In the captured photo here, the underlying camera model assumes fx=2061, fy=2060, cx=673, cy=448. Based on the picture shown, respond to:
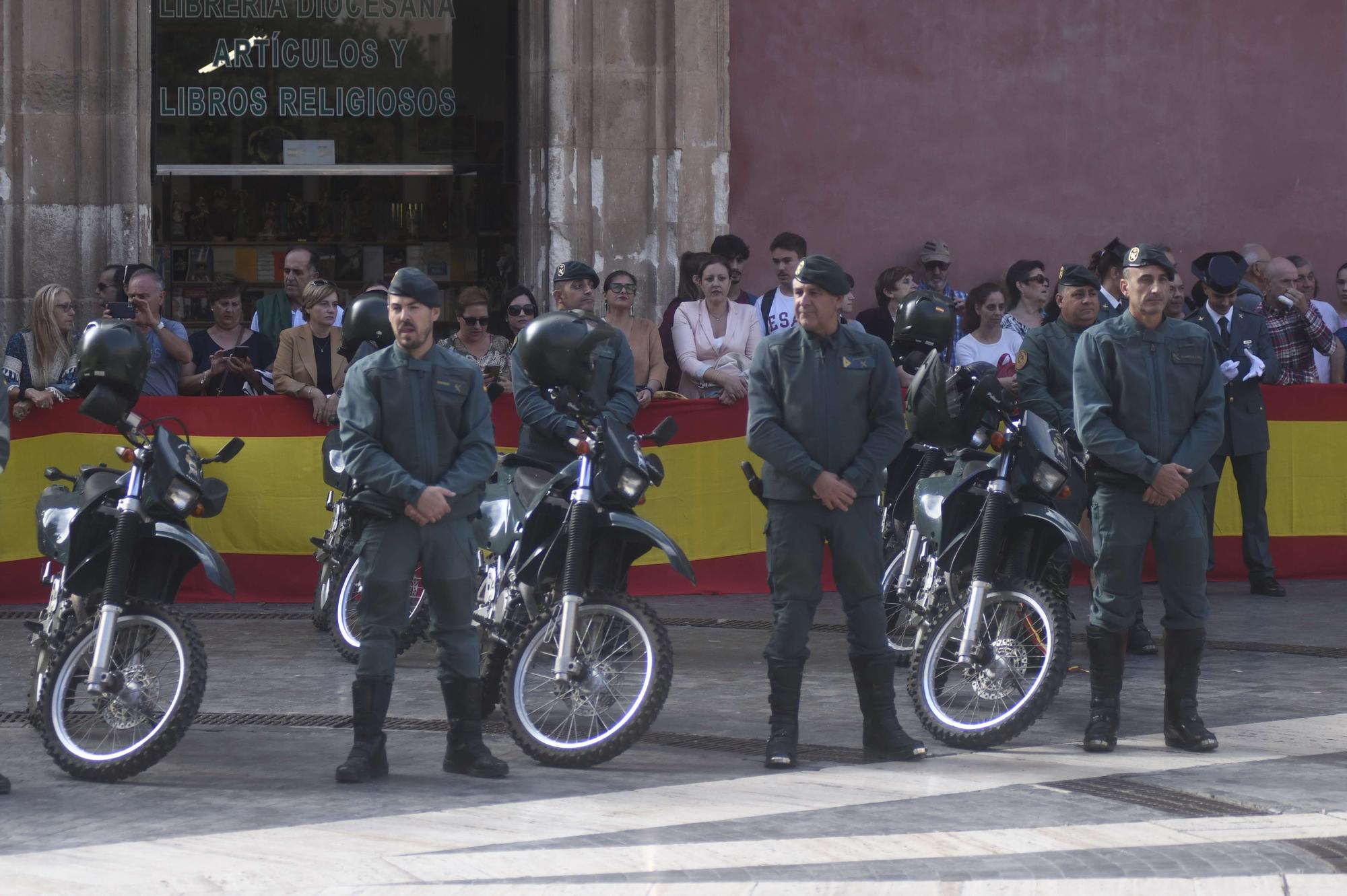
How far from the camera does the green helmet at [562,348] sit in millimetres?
8266

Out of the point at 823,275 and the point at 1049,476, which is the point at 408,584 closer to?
the point at 823,275

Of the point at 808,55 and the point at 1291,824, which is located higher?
the point at 808,55

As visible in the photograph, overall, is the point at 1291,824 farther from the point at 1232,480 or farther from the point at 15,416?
the point at 15,416

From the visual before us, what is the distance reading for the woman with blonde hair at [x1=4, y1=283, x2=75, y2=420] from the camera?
11391 millimetres

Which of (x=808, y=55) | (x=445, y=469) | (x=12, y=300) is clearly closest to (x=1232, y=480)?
(x=808, y=55)

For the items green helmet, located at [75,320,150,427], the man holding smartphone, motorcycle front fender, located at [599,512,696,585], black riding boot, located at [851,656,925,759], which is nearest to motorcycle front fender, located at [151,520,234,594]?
green helmet, located at [75,320,150,427]

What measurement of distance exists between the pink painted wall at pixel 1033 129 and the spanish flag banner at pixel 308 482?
2.74m

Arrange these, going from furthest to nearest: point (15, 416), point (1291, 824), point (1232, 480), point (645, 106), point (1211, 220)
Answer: point (1211, 220) → point (645, 106) → point (1232, 480) → point (15, 416) → point (1291, 824)

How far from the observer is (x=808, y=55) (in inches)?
575

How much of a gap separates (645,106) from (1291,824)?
859 centimetres

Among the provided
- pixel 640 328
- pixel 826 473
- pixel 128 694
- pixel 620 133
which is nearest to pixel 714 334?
pixel 640 328

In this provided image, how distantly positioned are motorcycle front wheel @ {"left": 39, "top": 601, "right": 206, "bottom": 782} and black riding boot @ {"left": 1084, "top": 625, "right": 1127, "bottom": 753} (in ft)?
10.9

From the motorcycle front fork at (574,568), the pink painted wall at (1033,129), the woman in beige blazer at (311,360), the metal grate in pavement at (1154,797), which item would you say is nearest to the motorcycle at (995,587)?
the metal grate in pavement at (1154,797)

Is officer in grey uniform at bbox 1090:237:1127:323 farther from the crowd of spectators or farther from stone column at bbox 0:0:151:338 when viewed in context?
stone column at bbox 0:0:151:338
